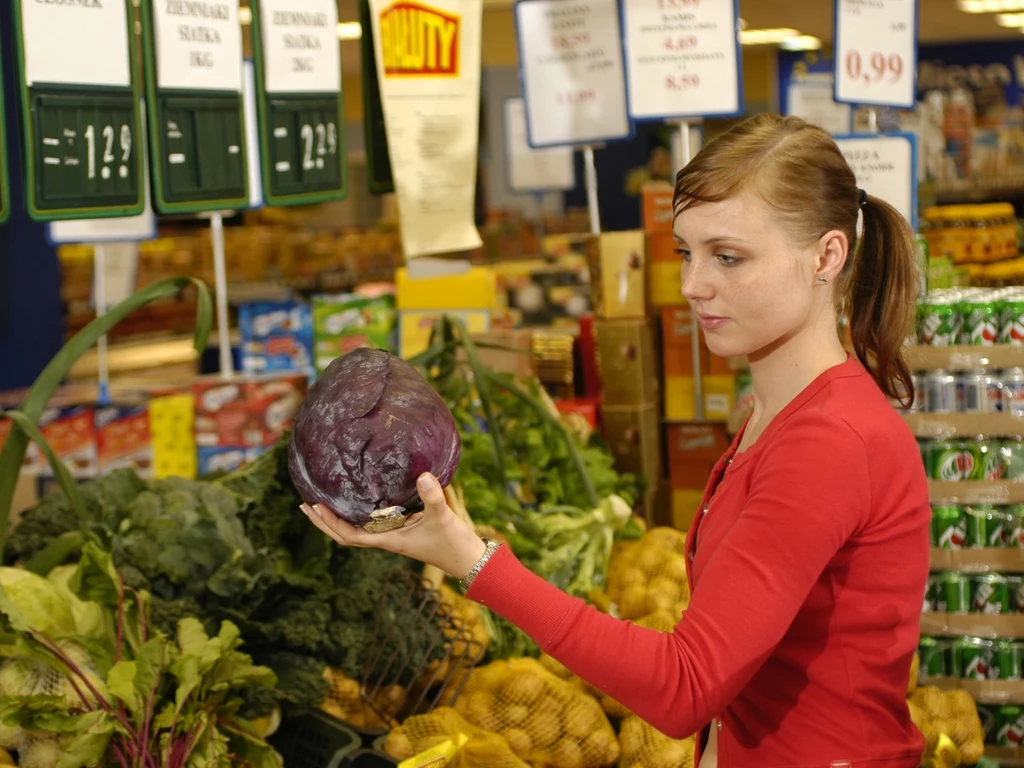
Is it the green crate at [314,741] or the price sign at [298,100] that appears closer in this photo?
the green crate at [314,741]

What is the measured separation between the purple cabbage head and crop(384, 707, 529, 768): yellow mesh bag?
0.73 meters

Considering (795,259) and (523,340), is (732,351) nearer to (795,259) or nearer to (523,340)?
(795,259)

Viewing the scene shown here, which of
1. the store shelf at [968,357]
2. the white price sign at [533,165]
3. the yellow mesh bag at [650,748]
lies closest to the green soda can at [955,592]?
the store shelf at [968,357]

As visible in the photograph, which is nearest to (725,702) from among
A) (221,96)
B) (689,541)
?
(689,541)

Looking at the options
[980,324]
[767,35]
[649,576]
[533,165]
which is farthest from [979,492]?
[767,35]

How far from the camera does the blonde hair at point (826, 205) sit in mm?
1401

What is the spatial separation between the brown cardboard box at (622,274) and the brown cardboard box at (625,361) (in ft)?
0.14

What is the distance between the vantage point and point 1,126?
7.98 ft

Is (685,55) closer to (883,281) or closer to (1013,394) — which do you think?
(1013,394)

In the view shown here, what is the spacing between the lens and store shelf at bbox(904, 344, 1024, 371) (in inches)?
107

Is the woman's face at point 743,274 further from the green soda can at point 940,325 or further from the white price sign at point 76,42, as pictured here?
the white price sign at point 76,42

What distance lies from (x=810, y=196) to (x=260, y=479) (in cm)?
141

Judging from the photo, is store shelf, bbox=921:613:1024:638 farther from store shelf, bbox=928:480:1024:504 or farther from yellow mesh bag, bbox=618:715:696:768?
yellow mesh bag, bbox=618:715:696:768

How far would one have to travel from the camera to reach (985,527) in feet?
8.98
